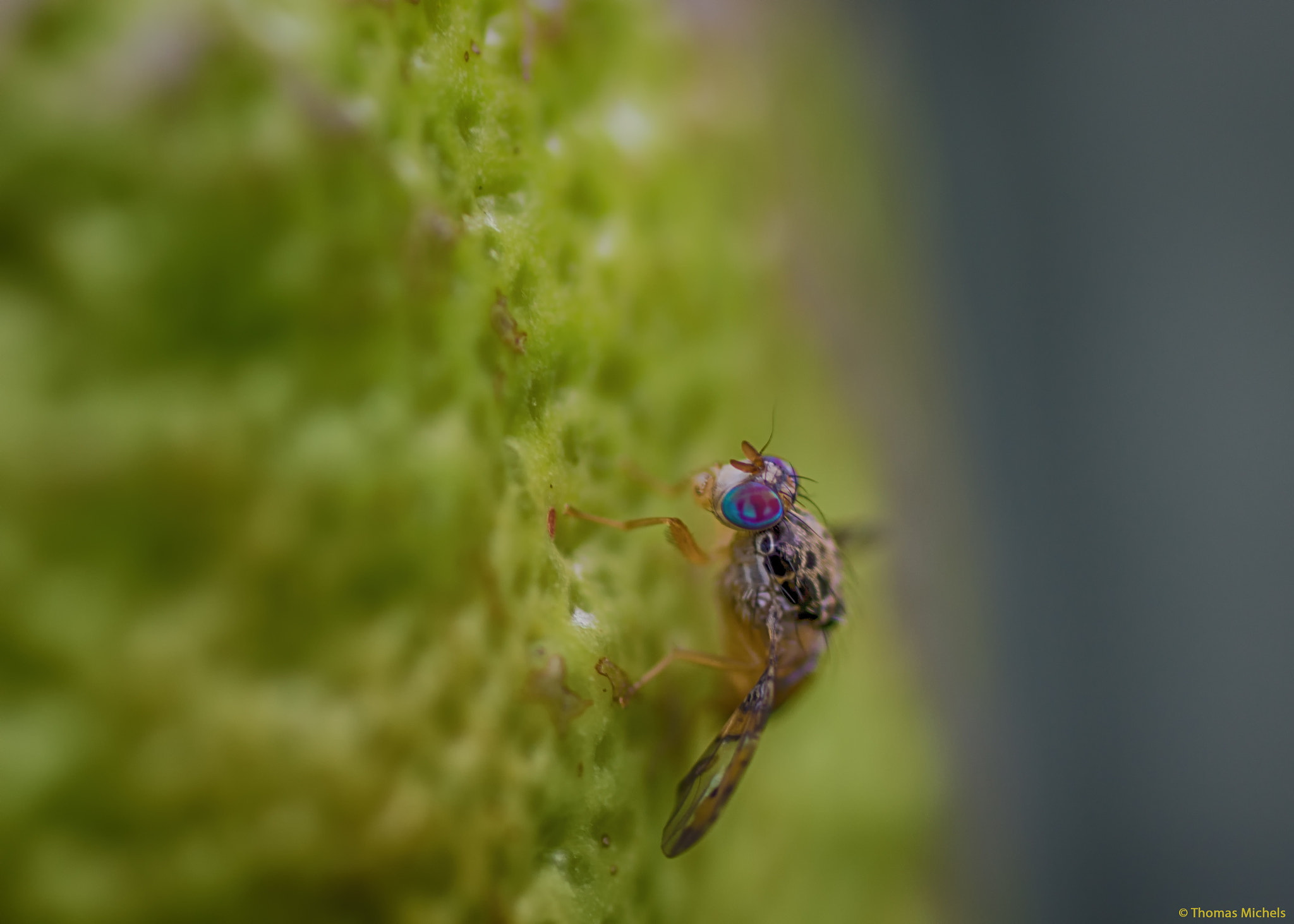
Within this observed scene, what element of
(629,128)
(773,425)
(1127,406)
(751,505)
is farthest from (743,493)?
(1127,406)

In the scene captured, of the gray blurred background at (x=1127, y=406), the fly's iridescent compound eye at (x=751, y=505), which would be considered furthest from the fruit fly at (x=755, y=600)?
the gray blurred background at (x=1127, y=406)

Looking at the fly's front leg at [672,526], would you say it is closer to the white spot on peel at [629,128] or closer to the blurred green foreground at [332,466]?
the blurred green foreground at [332,466]

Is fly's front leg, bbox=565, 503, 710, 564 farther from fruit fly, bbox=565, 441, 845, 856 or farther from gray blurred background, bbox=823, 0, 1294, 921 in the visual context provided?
gray blurred background, bbox=823, 0, 1294, 921

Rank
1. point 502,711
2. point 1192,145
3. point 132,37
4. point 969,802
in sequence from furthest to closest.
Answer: point 1192,145 < point 969,802 < point 502,711 < point 132,37

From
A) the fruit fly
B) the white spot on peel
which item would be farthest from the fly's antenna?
the white spot on peel

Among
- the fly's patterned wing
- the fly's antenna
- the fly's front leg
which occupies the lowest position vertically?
the fly's patterned wing

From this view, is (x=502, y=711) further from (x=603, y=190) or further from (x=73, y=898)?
(x=603, y=190)

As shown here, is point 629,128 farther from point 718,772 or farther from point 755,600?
point 718,772

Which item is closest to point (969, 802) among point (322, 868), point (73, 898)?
point (322, 868)
